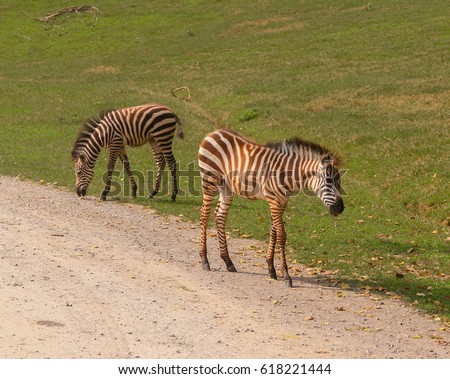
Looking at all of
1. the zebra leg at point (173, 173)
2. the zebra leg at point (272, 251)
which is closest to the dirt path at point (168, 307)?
the zebra leg at point (272, 251)

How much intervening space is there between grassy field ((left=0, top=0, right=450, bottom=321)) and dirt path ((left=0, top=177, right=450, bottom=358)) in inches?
55.2

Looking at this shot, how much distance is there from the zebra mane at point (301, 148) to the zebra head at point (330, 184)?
88 millimetres

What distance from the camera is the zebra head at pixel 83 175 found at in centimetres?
2353

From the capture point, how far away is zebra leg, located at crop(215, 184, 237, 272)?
55.1 ft

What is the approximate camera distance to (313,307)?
573 inches

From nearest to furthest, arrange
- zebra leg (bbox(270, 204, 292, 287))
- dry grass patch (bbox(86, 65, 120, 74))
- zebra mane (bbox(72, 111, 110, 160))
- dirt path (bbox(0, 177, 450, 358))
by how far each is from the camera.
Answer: dirt path (bbox(0, 177, 450, 358))
zebra leg (bbox(270, 204, 292, 287))
zebra mane (bbox(72, 111, 110, 160))
dry grass patch (bbox(86, 65, 120, 74))

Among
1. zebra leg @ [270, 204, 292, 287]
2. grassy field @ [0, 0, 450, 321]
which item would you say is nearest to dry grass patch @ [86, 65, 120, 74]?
grassy field @ [0, 0, 450, 321]

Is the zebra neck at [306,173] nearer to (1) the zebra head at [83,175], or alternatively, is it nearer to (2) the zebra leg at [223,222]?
(2) the zebra leg at [223,222]

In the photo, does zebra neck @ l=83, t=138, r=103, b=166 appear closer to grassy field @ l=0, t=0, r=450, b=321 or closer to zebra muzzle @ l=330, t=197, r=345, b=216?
grassy field @ l=0, t=0, r=450, b=321

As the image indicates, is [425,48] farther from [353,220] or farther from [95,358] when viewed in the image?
[95,358]

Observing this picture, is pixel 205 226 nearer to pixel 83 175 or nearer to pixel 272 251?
pixel 272 251

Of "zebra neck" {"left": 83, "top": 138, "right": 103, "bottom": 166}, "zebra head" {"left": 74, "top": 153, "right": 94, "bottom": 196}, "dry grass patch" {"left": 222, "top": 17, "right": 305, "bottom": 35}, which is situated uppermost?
"dry grass patch" {"left": 222, "top": 17, "right": 305, "bottom": 35}

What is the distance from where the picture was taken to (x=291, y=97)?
1508 inches
